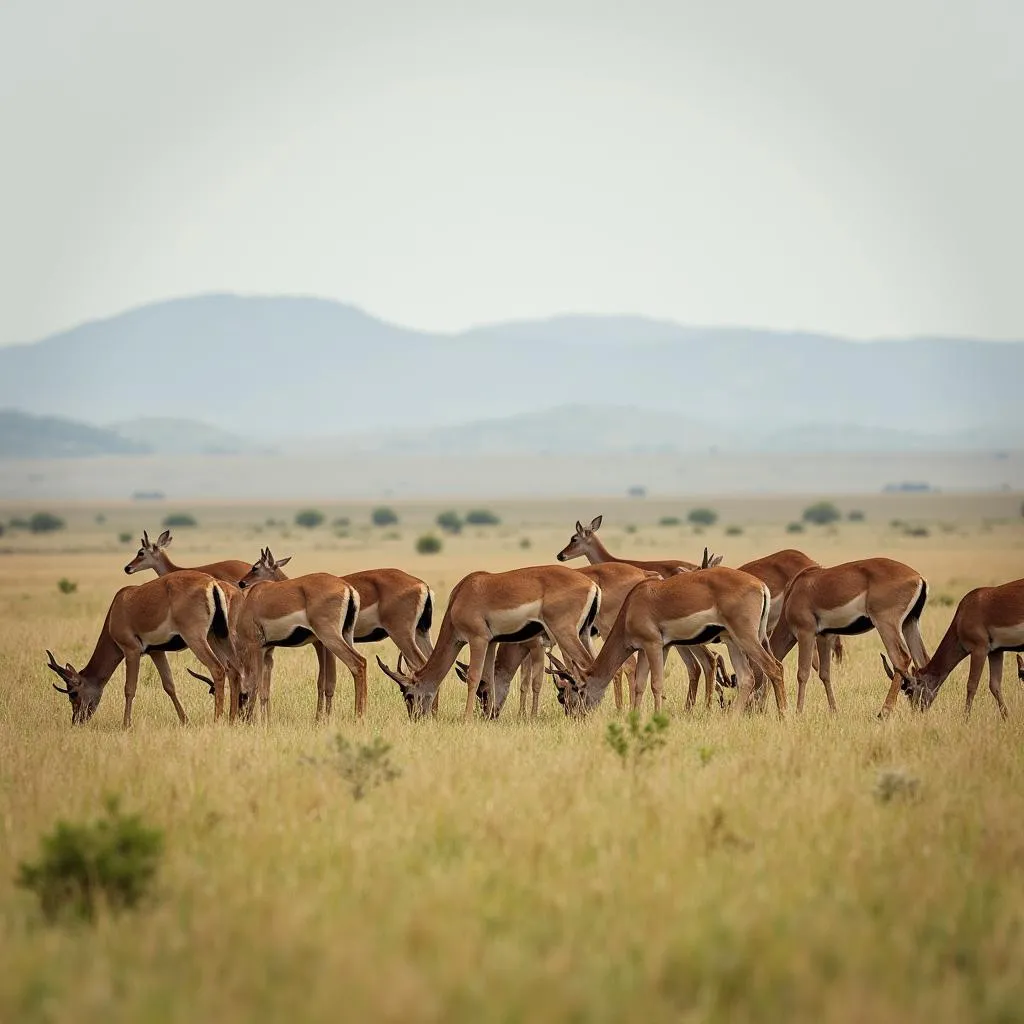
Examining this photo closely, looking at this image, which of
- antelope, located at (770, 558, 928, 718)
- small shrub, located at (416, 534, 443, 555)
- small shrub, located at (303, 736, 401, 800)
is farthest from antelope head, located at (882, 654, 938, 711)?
small shrub, located at (416, 534, 443, 555)

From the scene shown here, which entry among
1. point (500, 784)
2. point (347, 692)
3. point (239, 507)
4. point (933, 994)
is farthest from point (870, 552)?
point (239, 507)

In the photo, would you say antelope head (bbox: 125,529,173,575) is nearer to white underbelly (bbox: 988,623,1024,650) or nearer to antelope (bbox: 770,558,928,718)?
antelope (bbox: 770,558,928,718)

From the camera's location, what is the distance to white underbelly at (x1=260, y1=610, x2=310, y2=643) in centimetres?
1608

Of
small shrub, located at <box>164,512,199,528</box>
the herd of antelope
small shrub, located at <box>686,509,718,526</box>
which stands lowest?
small shrub, located at <box>164,512,199,528</box>

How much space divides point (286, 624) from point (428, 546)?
1717 inches

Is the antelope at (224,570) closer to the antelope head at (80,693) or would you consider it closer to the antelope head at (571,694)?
the antelope head at (80,693)

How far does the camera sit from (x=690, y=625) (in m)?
15.8

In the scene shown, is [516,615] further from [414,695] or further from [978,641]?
[978,641]

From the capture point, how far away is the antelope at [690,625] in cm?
1581

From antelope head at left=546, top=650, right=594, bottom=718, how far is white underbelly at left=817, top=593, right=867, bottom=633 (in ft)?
8.53

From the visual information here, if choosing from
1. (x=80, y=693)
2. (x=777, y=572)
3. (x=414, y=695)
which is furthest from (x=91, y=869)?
(x=777, y=572)

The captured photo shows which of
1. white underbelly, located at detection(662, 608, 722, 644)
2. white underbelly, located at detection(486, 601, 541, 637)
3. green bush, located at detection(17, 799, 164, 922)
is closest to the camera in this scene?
green bush, located at detection(17, 799, 164, 922)

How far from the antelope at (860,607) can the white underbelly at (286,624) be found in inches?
201

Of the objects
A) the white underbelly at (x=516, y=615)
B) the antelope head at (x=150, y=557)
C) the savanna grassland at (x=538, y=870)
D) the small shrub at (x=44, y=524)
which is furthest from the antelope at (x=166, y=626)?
the small shrub at (x=44, y=524)
